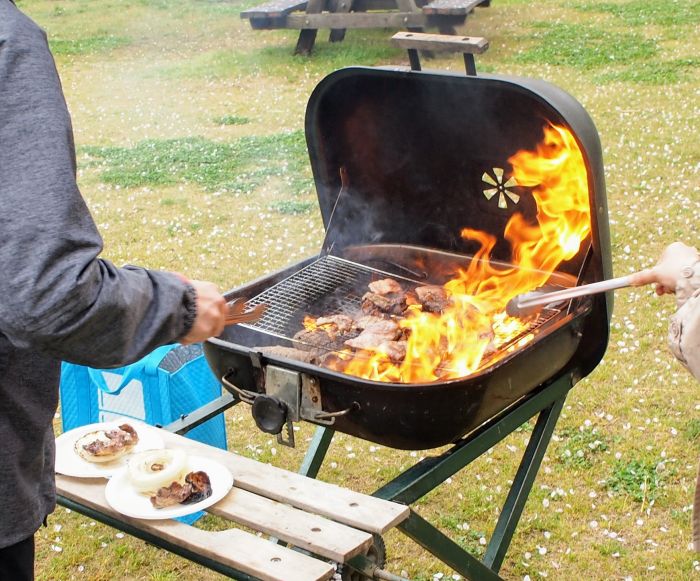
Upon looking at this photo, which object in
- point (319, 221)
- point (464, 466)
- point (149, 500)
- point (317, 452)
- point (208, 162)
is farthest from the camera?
point (208, 162)

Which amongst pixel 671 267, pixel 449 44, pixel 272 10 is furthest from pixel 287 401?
pixel 272 10

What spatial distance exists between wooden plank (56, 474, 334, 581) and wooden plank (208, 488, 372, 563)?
39 millimetres

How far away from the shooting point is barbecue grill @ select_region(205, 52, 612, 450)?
2553 millimetres

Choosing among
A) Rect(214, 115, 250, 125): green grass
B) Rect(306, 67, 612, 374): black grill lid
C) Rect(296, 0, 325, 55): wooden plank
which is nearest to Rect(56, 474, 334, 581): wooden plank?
Rect(306, 67, 612, 374): black grill lid

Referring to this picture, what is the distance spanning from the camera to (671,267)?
7.77 ft

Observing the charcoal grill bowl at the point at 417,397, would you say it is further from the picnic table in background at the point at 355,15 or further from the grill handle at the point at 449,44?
the picnic table in background at the point at 355,15

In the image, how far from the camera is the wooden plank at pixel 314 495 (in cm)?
240

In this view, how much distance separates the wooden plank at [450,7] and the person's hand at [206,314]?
8840mm

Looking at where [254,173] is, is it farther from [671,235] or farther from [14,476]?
[14,476]

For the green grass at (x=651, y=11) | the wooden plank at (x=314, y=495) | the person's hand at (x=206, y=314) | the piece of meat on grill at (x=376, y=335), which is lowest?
the green grass at (x=651, y=11)

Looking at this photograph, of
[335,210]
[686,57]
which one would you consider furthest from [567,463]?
[686,57]

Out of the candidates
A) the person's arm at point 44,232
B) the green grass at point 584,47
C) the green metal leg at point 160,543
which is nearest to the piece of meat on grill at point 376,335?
the green metal leg at point 160,543

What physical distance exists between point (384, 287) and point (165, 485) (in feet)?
3.77

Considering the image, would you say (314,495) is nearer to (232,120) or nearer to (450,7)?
(232,120)
